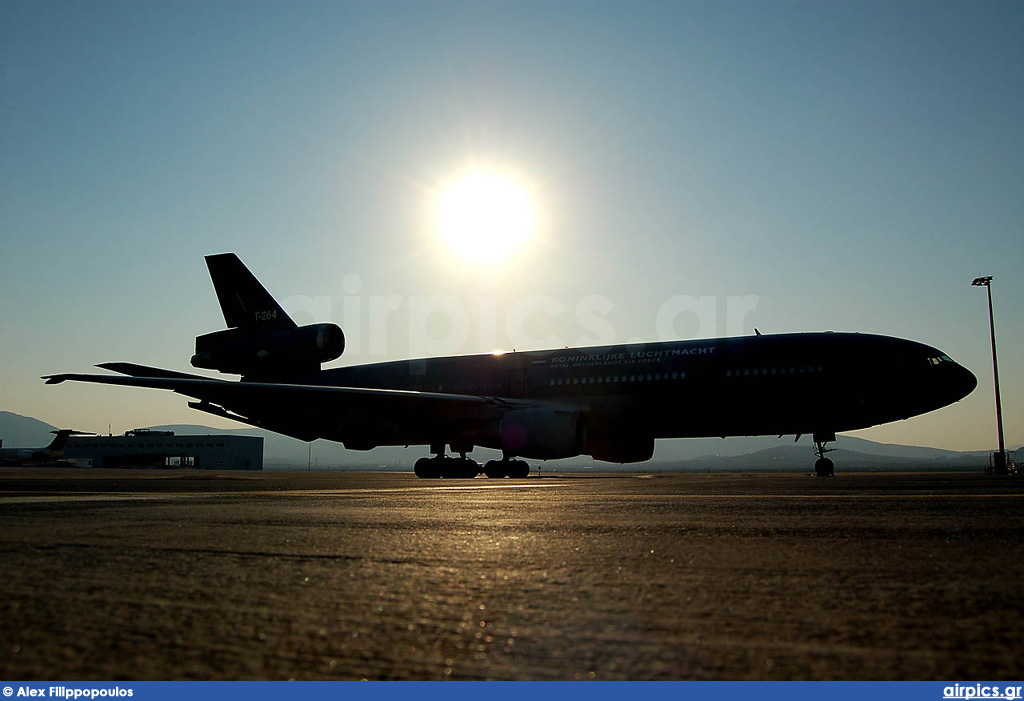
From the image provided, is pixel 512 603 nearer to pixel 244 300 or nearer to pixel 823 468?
pixel 823 468

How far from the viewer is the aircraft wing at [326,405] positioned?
64.4 ft

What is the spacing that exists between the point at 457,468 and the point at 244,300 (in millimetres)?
9483

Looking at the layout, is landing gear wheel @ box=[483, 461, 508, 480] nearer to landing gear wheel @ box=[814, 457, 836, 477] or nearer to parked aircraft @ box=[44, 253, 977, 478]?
parked aircraft @ box=[44, 253, 977, 478]

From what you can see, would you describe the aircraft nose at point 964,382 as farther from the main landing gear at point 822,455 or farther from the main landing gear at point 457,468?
the main landing gear at point 457,468

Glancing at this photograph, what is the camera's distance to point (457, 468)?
2303cm

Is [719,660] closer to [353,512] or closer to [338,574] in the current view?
[338,574]

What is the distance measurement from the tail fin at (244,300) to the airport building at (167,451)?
242 ft

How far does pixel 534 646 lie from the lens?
5.90 ft

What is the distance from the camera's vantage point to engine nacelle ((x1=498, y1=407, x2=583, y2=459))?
62.6 ft

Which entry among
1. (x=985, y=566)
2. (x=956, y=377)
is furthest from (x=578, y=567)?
(x=956, y=377)

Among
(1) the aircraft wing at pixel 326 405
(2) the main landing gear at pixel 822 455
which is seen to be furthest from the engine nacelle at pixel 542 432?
(2) the main landing gear at pixel 822 455

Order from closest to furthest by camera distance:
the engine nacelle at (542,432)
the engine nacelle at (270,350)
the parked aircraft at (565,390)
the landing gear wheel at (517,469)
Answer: the engine nacelle at (542,432)
the parked aircraft at (565,390)
the landing gear wheel at (517,469)
the engine nacelle at (270,350)

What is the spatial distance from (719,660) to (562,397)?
20552mm
